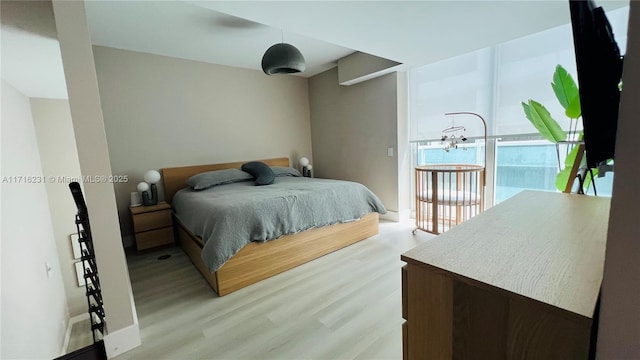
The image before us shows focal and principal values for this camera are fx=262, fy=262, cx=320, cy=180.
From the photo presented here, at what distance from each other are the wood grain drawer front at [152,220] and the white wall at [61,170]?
3.56 ft

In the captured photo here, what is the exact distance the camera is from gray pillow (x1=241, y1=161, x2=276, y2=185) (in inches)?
132

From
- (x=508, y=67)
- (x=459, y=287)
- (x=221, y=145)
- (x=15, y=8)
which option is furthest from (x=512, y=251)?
(x=221, y=145)

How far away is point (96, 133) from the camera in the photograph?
4.56ft

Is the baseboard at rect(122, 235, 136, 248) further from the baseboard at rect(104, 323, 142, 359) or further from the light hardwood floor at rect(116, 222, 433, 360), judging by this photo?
the baseboard at rect(104, 323, 142, 359)

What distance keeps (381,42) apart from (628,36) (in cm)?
254

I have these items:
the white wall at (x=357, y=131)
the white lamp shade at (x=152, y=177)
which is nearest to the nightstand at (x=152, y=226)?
the white lamp shade at (x=152, y=177)

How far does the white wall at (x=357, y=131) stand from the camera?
3674 millimetres

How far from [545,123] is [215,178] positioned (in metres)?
3.41

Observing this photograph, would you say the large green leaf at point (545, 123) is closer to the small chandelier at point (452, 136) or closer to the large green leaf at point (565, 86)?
the large green leaf at point (565, 86)

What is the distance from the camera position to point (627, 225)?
35 centimetres

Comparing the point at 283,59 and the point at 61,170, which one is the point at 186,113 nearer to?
the point at 283,59

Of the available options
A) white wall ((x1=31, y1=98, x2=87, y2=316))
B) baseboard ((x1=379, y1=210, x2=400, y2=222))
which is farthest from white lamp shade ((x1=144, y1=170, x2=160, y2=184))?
baseboard ((x1=379, y1=210, x2=400, y2=222))

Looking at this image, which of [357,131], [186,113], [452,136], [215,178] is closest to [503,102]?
[452,136]

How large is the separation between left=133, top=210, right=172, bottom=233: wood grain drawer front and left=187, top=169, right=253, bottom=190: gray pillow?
46 cm
